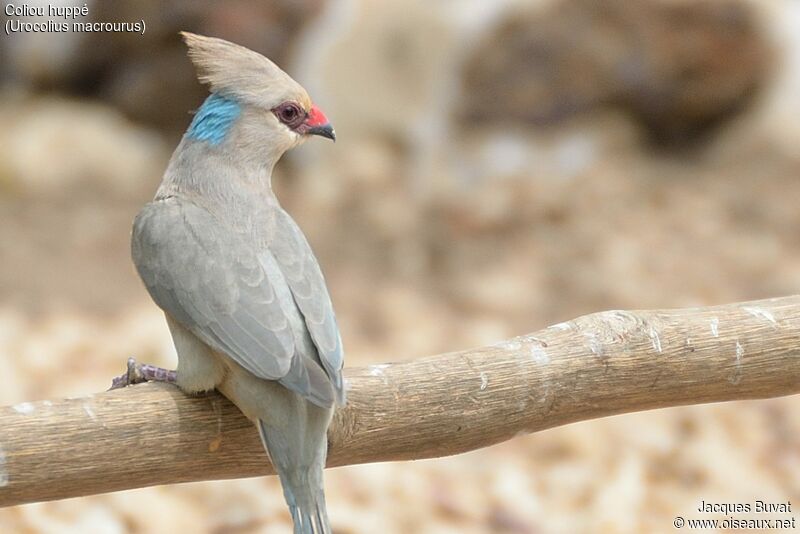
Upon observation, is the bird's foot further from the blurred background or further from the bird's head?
the blurred background

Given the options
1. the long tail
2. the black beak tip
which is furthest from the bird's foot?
the black beak tip

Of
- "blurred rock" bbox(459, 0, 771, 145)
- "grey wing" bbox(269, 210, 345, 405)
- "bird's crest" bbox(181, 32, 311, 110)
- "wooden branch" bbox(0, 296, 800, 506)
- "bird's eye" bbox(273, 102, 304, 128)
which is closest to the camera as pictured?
"wooden branch" bbox(0, 296, 800, 506)

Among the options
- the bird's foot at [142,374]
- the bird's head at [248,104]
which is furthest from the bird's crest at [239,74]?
the bird's foot at [142,374]

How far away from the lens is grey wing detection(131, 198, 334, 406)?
7.28 feet

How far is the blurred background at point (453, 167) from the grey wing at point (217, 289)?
2057 millimetres

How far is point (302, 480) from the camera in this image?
2.19 metres

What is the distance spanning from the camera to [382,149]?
6598 millimetres

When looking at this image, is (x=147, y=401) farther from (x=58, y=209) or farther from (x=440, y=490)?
(x=58, y=209)

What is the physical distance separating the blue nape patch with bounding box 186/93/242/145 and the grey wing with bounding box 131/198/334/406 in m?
0.17

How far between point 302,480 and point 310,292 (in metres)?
0.43

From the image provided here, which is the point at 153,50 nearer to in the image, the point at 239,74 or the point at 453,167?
the point at 453,167

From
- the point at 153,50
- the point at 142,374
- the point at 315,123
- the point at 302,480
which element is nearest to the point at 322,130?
the point at 315,123

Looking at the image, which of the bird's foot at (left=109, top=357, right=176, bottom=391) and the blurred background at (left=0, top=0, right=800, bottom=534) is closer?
the bird's foot at (left=109, top=357, right=176, bottom=391)

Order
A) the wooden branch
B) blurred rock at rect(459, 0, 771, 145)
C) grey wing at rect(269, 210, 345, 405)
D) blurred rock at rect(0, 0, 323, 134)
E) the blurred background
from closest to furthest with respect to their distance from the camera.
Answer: the wooden branch, grey wing at rect(269, 210, 345, 405), the blurred background, blurred rock at rect(0, 0, 323, 134), blurred rock at rect(459, 0, 771, 145)
